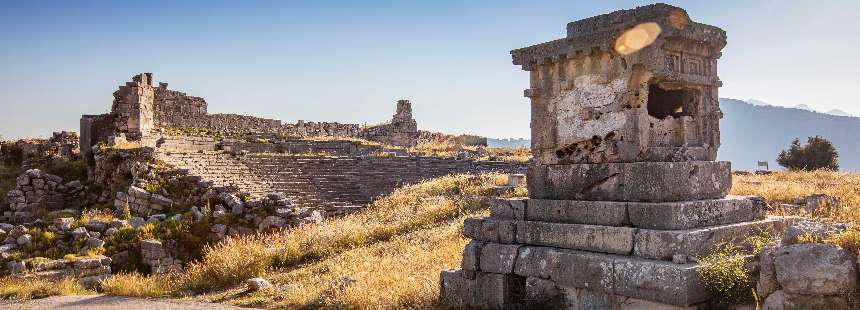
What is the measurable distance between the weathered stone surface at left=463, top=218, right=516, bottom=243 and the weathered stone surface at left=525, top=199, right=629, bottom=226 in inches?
10.1

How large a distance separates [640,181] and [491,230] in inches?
74.2

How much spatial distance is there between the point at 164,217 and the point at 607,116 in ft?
43.8

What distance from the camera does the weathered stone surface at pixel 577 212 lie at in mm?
6688

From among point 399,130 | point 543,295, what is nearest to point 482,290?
point 543,295

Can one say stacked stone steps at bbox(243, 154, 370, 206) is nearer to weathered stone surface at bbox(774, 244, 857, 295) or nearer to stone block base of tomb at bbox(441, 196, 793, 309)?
stone block base of tomb at bbox(441, 196, 793, 309)

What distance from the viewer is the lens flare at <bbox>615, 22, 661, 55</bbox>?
6.82 m

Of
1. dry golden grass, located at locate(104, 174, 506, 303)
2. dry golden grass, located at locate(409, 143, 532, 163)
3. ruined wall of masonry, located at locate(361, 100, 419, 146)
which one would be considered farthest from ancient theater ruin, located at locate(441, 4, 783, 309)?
ruined wall of masonry, located at locate(361, 100, 419, 146)

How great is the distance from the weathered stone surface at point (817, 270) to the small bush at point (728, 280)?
1.21ft

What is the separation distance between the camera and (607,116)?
23.9 feet

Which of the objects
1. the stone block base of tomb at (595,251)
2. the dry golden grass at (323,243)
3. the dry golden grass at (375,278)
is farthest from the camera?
the dry golden grass at (323,243)

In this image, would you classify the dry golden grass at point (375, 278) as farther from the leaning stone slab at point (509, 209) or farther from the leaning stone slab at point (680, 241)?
the leaning stone slab at point (680, 241)

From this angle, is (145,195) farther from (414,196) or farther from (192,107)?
(192,107)

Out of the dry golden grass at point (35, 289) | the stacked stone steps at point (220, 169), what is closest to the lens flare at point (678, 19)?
the dry golden grass at point (35, 289)

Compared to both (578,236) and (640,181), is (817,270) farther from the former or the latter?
(578,236)
